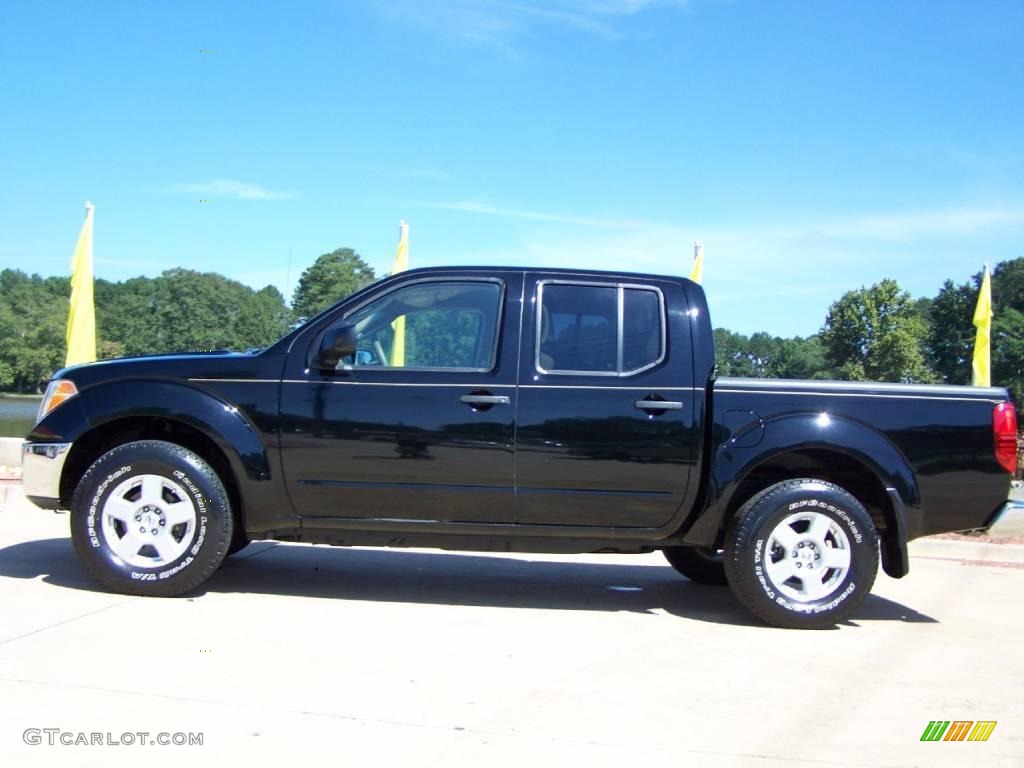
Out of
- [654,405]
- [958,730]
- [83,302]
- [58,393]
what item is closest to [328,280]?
[83,302]

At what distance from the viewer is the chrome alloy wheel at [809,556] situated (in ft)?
16.4

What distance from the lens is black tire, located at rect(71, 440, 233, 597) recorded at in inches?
197

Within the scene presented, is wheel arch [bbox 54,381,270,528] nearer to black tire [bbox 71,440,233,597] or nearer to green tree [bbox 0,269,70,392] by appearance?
black tire [bbox 71,440,233,597]

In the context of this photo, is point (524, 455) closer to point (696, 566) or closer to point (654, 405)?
point (654, 405)

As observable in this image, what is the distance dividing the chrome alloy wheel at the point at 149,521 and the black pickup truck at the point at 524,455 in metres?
0.01

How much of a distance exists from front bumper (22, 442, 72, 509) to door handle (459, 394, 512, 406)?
220 cm

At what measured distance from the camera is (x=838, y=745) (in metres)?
3.46

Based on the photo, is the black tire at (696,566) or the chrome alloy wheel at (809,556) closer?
the chrome alloy wheel at (809,556)

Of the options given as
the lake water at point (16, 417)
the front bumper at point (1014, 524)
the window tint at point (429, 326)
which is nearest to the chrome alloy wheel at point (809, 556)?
the window tint at point (429, 326)

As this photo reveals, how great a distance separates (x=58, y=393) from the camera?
5133 millimetres

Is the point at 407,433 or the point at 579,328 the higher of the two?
the point at 579,328

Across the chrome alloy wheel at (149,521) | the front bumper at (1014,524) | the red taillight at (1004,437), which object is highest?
the red taillight at (1004,437)

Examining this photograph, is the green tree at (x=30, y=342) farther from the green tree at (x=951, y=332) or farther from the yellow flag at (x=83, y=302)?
the green tree at (x=951, y=332)

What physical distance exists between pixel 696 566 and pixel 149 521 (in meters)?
3.44
